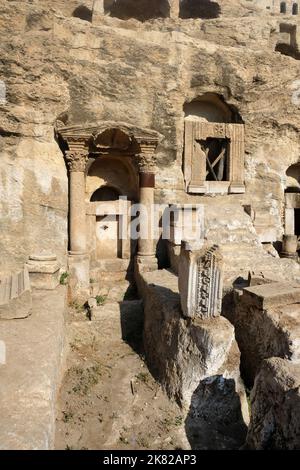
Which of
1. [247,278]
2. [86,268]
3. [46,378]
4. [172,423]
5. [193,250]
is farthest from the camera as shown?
[86,268]

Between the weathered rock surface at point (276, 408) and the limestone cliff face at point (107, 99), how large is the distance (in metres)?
6.46

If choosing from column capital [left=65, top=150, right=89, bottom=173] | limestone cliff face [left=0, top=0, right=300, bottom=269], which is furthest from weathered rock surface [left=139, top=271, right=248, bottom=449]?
column capital [left=65, top=150, right=89, bottom=173]

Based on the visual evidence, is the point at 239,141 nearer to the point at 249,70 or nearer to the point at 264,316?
the point at 249,70

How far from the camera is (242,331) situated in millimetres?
7117

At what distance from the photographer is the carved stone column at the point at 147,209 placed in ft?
32.9

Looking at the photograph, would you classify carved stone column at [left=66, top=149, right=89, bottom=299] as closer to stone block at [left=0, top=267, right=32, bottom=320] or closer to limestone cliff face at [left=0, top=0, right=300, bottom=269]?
limestone cliff face at [left=0, top=0, right=300, bottom=269]

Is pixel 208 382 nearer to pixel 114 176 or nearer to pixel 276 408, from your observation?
pixel 276 408

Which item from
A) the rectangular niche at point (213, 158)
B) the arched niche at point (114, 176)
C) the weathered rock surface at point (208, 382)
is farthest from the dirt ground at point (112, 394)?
the rectangular niche at point (213, 158)

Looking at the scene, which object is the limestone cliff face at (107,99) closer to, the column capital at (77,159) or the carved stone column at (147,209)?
the column capital at (77,159)

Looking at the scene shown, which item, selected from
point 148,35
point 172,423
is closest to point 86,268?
point 172,423

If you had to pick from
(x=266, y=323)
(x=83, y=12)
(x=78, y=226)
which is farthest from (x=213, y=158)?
(x=83, y=12)

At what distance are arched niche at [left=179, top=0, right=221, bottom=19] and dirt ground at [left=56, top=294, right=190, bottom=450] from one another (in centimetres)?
1971

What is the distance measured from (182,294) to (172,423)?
2.02 meters

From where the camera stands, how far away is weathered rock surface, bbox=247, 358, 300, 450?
3.80 m
